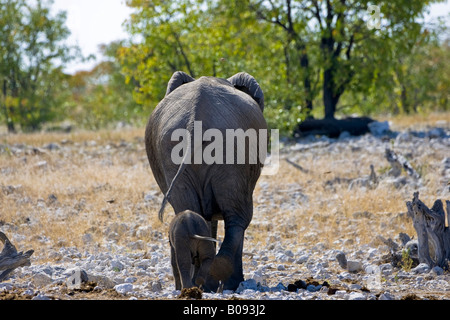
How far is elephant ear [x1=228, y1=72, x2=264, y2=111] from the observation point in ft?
22.9

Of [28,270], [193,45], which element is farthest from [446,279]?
[193,45]

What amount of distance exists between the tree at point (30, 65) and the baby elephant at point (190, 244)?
20.5 meters

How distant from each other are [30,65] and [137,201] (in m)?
16.4

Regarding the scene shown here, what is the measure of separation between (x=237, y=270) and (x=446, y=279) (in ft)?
6.59

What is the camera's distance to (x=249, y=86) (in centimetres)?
A: 707

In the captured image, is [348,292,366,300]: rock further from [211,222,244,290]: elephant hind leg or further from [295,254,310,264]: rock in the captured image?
[295,254,310,264]: rock

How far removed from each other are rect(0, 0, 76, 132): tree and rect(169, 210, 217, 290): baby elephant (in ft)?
67.4

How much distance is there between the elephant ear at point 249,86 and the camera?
6.99 meters

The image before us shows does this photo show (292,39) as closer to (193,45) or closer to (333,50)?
(333,50)

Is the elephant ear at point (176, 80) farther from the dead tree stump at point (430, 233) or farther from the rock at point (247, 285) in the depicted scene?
the dead tree stump at point (430, 233)

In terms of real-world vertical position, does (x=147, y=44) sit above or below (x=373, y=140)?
above

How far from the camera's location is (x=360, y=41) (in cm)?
1988

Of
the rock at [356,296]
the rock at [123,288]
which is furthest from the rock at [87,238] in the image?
the rock at [356,296]

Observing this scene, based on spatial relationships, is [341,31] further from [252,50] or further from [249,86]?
[249,86]
